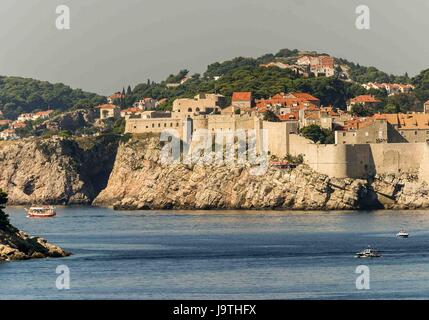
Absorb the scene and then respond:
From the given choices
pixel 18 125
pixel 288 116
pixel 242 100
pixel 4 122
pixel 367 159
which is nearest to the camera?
pixel 367 159

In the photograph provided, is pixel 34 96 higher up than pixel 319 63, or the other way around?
pixel 319 63

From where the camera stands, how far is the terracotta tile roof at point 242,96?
87.8 metres

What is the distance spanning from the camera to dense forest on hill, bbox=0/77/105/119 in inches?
6309

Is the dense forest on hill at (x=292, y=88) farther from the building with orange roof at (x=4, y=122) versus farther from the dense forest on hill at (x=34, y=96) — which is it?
the dense forest on hill at (x=34, y=96)

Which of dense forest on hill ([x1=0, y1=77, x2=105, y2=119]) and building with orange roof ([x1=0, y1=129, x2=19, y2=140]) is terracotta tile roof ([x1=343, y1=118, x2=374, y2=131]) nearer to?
building with orange roof ([x1=0, y1=129, x2=19, y2=140])

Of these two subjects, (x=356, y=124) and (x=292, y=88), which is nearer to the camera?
(x=356, y=124)

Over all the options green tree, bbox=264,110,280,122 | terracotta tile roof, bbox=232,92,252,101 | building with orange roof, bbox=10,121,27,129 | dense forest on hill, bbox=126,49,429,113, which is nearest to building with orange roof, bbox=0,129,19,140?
building with orange roof, bbox=10,121,27,129

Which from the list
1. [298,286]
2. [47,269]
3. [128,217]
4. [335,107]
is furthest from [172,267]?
[335,107]

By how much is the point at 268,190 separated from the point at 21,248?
111ft

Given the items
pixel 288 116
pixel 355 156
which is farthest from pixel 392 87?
pixel 355 156

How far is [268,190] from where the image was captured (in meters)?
70.6

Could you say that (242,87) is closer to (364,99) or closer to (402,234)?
(364,99)

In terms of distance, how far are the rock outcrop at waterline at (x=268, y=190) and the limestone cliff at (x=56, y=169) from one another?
47.4ft

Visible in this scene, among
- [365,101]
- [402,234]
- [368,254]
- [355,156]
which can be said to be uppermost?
[365,101]
